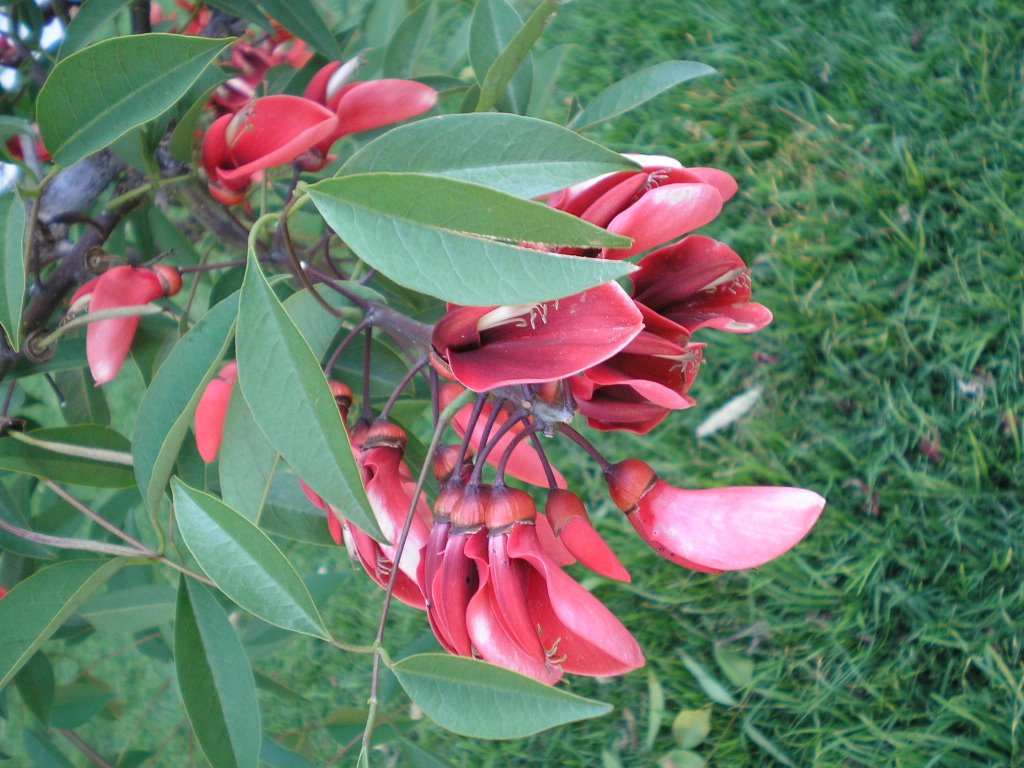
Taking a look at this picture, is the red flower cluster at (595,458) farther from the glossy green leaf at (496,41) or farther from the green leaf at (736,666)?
the green leaf at (736,666)

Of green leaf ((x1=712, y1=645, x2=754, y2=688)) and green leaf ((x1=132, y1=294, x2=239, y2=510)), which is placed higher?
green leaf ((x1=132, y1=294, x2=239, y2=510))

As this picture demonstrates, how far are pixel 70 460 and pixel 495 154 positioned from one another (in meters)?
0.36

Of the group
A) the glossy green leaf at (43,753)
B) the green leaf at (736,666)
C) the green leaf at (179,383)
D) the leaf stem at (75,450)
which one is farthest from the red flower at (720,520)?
the green leaf at (736,666)

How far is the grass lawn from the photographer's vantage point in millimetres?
1058

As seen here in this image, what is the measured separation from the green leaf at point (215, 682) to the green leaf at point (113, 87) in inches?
9.6

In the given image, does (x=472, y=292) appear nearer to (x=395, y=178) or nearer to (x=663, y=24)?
(x=395, y=178)

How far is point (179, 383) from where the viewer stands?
45cm

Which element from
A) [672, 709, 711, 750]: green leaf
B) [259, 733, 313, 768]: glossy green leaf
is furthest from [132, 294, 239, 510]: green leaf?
[672, 709, 711, 750]: green leaf

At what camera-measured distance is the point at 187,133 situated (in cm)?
56

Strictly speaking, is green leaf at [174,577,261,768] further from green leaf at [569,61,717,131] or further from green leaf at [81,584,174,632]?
green leaf at [569,61,717,131]

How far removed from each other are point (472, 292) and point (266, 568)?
0.17 meters

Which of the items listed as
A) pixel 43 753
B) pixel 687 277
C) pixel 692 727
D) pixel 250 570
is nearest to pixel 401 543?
pixel 250 570

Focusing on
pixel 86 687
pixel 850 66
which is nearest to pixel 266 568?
pixel 86 687

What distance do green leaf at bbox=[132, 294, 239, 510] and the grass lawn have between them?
57cm
